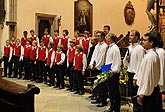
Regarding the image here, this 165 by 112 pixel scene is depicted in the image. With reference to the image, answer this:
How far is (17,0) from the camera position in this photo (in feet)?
49.1

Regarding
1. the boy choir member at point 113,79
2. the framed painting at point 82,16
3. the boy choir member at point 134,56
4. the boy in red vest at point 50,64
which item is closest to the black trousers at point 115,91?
the boy choir member at point 113,79

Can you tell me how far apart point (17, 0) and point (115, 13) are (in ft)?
19.2

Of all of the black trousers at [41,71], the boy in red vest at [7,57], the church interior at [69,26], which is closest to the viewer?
the church interior at [69,26]

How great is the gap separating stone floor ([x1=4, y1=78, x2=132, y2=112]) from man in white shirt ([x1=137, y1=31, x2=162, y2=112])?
3.14 m

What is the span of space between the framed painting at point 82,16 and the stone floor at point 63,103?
7014mm

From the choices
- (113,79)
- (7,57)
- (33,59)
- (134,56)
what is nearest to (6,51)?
(7,57)

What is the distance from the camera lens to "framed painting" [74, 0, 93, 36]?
1672 cm

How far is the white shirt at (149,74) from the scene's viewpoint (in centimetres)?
419

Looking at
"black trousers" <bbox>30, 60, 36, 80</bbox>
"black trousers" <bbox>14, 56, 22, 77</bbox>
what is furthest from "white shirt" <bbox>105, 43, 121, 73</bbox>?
"black trousers" <bbox>14, 56, 22, 77</bbox>

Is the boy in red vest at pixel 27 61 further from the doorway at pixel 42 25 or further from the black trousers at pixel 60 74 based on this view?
the doorway at pixel 42 25

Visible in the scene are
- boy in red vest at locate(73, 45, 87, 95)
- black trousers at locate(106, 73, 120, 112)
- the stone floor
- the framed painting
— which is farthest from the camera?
the framed painting

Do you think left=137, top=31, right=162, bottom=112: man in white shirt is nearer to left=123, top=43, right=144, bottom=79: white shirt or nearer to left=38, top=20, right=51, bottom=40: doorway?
left=123, top=43, right=144, bottom=79: white shirt

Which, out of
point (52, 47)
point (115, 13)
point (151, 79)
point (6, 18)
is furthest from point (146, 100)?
point (115, 13)

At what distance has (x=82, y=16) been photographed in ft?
55.3
